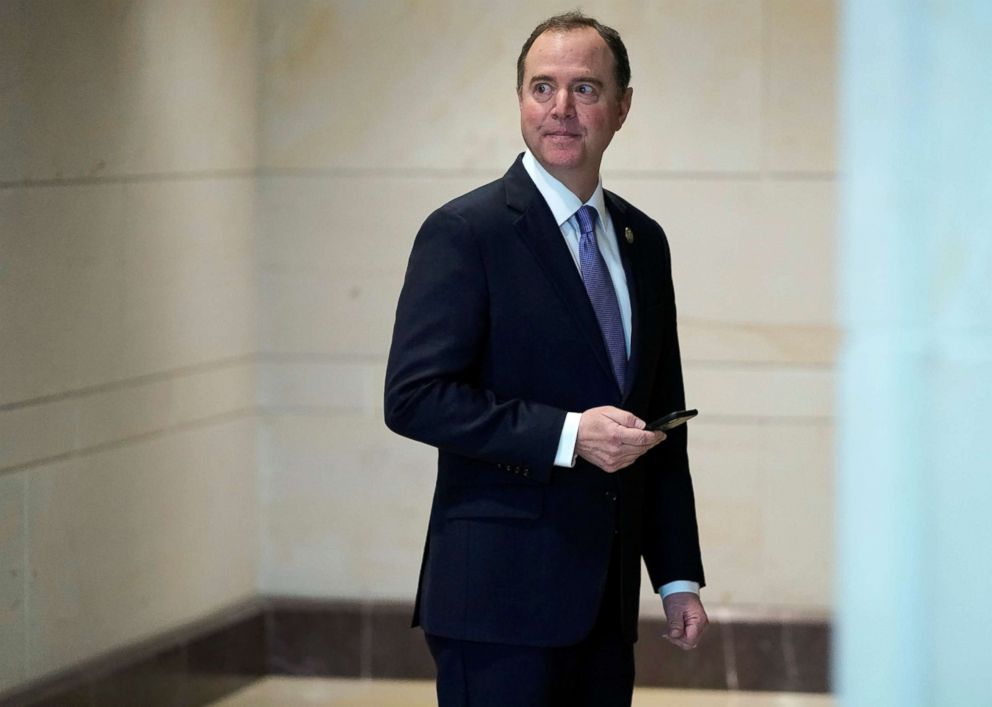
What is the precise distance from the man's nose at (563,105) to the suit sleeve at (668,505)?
39cm

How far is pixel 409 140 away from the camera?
5.68m

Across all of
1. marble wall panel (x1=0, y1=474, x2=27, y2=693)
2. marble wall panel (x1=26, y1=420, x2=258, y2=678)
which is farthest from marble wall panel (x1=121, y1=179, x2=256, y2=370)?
marble wall panel (x1=0, y1=474, x2=27, y2=693)

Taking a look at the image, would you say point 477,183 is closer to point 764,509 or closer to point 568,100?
point 764,509

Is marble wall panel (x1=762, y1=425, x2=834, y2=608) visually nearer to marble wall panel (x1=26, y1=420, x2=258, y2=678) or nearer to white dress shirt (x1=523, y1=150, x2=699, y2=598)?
marble wall panel (x1=26, y1=420, x2=258, y2=678)

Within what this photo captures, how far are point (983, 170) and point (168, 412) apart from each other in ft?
14.0

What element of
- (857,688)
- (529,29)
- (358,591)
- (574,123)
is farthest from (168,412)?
(857,688)

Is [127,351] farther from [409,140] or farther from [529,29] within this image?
[529,29]

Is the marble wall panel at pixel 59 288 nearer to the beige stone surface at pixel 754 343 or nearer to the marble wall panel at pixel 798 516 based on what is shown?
the beige stone surface at pixel 754 343

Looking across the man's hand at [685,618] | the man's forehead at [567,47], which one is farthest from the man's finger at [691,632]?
the man's forehead at [567,47]

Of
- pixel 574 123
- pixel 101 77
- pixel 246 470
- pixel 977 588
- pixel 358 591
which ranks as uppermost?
pixel 101 77

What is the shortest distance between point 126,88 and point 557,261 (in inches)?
101

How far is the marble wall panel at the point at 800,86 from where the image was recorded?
18.0 ft

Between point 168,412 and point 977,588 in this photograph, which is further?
point 168,412

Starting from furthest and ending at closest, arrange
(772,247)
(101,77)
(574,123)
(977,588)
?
1. (772,247)
2. (101,77)
3. (574,123)
4. (977,588)
